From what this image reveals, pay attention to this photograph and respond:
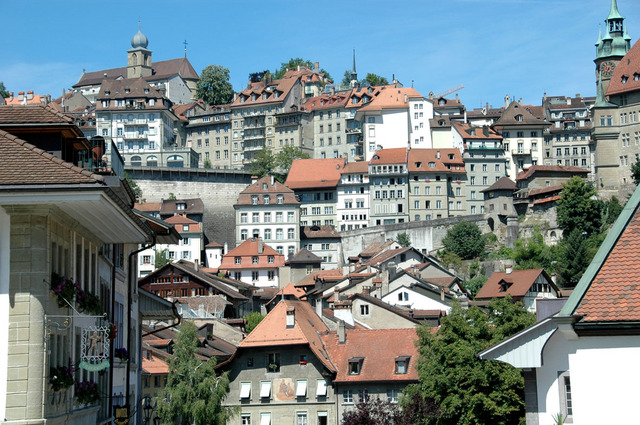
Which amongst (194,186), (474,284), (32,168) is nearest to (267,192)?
(194,186)

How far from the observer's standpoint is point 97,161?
18062 mm

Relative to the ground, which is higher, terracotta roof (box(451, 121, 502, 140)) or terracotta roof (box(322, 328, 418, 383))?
terracotta roof (box(451, 121, 502, 140))

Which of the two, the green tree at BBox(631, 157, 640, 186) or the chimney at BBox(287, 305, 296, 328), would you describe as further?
the green tree at BBox(631, 157, 640, 186)

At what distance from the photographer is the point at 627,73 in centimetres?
13888

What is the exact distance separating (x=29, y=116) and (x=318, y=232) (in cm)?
12223

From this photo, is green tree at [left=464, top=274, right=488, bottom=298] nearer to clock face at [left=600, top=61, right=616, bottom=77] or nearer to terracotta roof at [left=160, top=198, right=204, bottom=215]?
terracotta roof at [left=160, top=198, right=204, bottom=215]

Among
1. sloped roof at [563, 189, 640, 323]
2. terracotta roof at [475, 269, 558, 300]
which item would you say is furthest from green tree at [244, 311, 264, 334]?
sloped roof at [563, 189, 640, 323]

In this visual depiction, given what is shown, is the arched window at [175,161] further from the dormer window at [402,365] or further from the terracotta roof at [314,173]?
the dormer window at [402,365]

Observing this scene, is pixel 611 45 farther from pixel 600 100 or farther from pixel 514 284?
pixel 514 284

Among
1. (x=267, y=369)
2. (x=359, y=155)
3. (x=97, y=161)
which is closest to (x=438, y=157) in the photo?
(x=359, y=155)

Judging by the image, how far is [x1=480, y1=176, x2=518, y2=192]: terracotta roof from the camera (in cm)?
13438

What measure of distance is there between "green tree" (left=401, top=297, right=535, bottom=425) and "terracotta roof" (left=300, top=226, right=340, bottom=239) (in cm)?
8683

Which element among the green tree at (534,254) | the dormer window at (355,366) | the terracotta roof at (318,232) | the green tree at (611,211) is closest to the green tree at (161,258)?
the terracotta roof at (318,232)

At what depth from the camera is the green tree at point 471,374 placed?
38.2 meters
